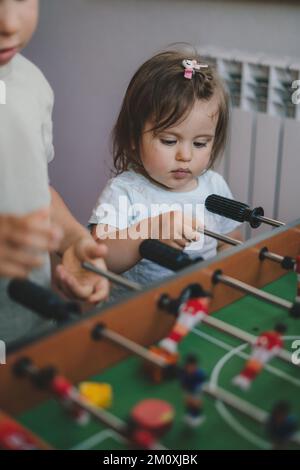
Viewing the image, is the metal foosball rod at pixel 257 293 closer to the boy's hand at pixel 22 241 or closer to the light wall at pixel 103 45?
the boy's hand at pixel 22 241

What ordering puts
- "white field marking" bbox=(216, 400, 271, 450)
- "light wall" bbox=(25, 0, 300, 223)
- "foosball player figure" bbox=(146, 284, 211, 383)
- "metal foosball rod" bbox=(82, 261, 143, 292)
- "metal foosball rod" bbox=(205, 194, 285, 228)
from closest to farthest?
"white field marking" bbox=(216, 400, 271, 450) < "foosball player figure" bbox=(146, 284, 211, 383) < "metal foosball rod" bbox=(82, 261, 143, 292) < "metal foosball rod" bbox=(205, 194, 285, 228) < "light wall" bbox=(25, 0, 300, 223)

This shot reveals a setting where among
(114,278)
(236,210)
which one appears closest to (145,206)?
(236,210)

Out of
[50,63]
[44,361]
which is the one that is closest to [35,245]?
[44,361]

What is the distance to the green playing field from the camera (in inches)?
33.4

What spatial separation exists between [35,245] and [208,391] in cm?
28

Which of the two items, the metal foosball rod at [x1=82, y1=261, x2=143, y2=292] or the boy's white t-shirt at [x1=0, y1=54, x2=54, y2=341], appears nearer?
the metal foosball rod at [x1=82, y1=261, x2=143, y2=292]

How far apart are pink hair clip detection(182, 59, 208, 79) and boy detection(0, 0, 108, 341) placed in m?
0.39

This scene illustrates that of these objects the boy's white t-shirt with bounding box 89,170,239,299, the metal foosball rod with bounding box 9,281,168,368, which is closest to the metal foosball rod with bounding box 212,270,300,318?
the metal foosball rod with bounding box 9,281,168,368

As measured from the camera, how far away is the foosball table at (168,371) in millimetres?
813

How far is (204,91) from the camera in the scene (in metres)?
1.60

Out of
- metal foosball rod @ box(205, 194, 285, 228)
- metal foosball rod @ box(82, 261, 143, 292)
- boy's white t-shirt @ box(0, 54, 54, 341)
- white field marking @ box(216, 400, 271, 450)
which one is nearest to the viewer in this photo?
white field marking @ box(216, 400, 271, 450)

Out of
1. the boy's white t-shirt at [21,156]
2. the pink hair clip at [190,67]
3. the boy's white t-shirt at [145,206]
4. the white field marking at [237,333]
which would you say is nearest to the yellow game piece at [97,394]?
the white field marking at [237,333]

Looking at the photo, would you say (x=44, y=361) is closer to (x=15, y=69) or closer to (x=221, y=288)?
(x=221, y=288)

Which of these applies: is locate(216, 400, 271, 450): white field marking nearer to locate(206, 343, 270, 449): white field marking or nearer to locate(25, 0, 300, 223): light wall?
locate(206, 343, 270, 449): white field marking
